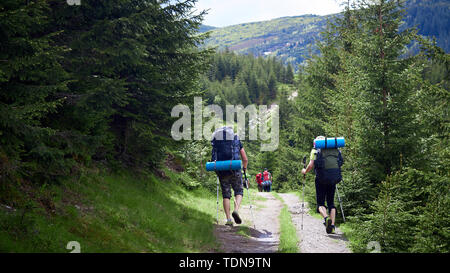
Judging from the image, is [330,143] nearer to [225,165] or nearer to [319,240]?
[319,240]

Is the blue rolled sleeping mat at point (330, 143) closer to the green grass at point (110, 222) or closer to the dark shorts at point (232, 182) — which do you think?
the dark shorts at point (232, 182)

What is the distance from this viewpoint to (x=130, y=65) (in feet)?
33.5

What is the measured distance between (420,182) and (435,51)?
13.1 ft

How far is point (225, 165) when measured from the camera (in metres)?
8.52

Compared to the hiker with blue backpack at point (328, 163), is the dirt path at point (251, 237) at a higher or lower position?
lower

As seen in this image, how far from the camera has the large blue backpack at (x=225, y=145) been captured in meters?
8.67

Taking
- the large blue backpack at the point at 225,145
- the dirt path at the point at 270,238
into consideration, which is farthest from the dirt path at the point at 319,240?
the large blue backpack at the point at 225,145

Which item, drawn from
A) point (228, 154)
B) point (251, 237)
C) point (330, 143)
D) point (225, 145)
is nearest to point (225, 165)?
point (228, 154)

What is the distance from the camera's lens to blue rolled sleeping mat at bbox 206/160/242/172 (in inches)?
334

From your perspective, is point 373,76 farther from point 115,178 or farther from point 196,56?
point 115,178

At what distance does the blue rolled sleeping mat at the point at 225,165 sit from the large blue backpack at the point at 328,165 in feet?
6.95

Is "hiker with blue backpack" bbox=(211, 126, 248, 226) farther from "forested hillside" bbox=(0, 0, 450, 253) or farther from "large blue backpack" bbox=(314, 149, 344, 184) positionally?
"large blue backpack" bbox=(314, 149, 344, 184)

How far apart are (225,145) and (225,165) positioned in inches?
22.5

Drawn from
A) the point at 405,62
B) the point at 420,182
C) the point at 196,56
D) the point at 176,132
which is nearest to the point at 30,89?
the point at 176,132
